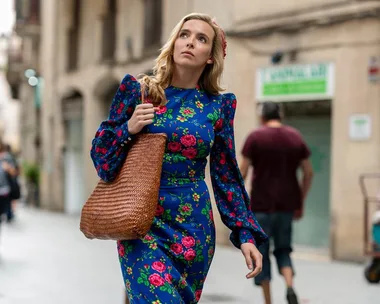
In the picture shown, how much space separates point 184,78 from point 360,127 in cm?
791

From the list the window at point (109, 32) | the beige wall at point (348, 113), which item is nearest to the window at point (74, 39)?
the window at point (109, 32)

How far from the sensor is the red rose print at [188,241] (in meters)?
3.18

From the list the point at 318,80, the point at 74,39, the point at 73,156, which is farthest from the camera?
the point at 73,156

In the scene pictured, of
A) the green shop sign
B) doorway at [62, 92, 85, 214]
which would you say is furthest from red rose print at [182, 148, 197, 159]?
doorway at [62, 92, 85, 214]

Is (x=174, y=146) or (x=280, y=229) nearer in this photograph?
(x=174, y=146)

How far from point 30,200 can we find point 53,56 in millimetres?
5531

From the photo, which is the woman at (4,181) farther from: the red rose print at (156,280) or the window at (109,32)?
the window at (109,32)

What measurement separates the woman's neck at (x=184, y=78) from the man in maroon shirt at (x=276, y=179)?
2.98m

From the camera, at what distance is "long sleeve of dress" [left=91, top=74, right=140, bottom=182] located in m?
3.19

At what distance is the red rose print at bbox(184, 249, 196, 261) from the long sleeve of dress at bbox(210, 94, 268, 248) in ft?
0.84

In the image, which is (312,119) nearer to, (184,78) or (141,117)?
(184,78)

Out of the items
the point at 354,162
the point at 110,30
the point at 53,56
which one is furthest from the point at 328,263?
the point at 53,56

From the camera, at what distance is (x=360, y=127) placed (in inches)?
430

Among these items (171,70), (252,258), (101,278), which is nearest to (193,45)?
(171,70)
